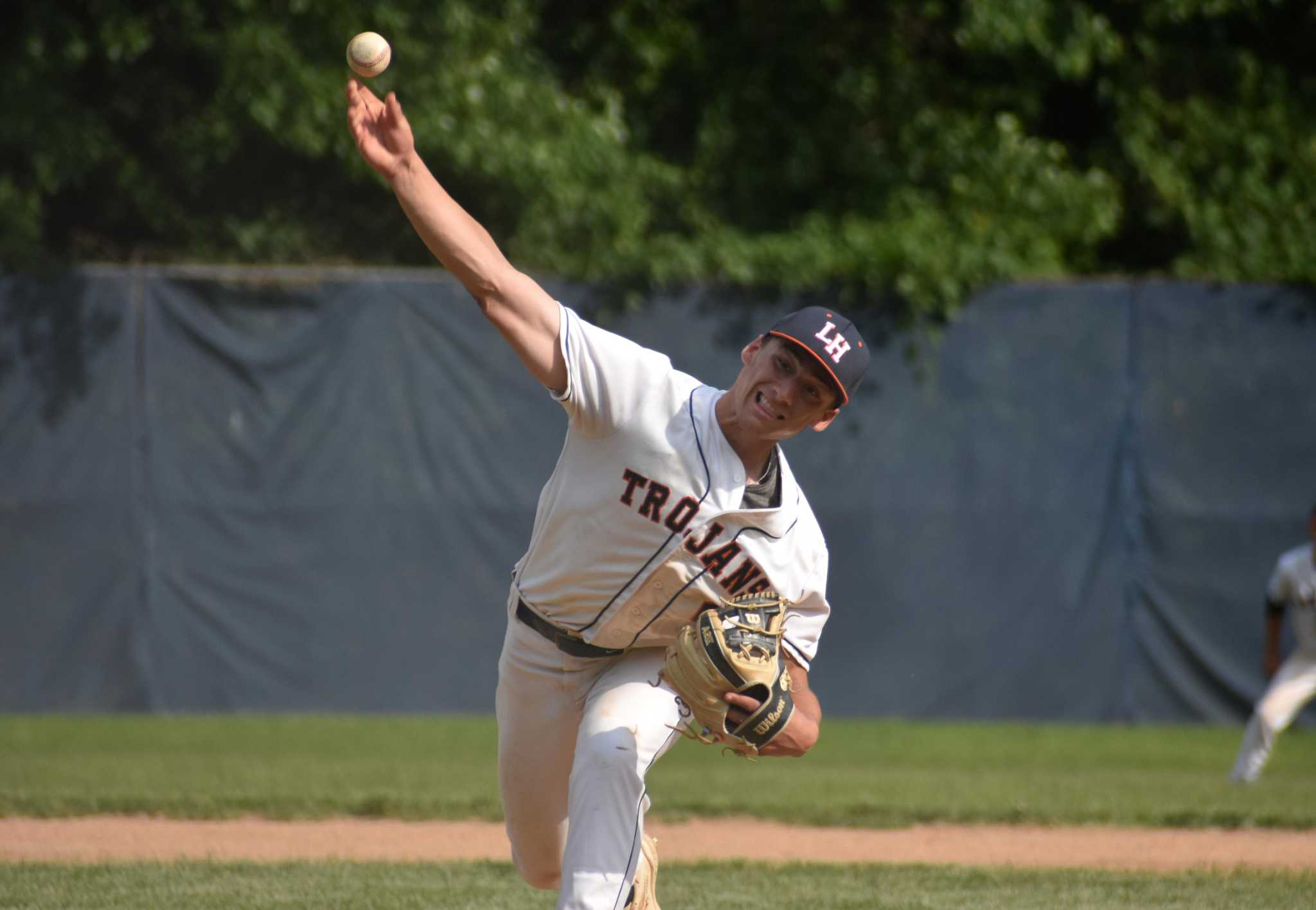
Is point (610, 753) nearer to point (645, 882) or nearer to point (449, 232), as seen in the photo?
point (645, 882)

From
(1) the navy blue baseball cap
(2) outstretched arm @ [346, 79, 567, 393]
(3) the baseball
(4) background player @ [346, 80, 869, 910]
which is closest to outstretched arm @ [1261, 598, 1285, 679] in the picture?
(4) background player @ [346, 80, 869, 910]

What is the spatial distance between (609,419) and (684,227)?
881 cm

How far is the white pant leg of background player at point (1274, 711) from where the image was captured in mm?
7754

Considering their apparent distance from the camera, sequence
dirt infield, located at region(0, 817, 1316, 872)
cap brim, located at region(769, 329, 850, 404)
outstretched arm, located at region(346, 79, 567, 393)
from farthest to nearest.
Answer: dirt infield, located at region(0, 817, 1316, 872), cap brim, located at region(769, 329, 850, 404), outstretched arm, located at region(346, 79, 567, 393)

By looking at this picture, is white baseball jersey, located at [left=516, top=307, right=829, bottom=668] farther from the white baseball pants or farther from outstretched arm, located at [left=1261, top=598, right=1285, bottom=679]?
outstretched arm, located at [left=1261, top=598, right=1285, bottom=679]

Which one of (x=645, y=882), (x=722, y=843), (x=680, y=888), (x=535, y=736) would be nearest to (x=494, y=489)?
(x=722, y=843)

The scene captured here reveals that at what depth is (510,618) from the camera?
3861 mm

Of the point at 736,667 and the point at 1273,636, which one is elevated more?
the point at 736,667

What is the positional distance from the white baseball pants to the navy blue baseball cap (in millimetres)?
871

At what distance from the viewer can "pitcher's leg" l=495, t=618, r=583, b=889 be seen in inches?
147

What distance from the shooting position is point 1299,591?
333 inches

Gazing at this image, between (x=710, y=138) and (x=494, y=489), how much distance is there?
3.88 metres

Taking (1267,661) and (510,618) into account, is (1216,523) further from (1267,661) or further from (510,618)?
(510,618)

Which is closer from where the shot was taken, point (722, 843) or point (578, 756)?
point (578, 756)
